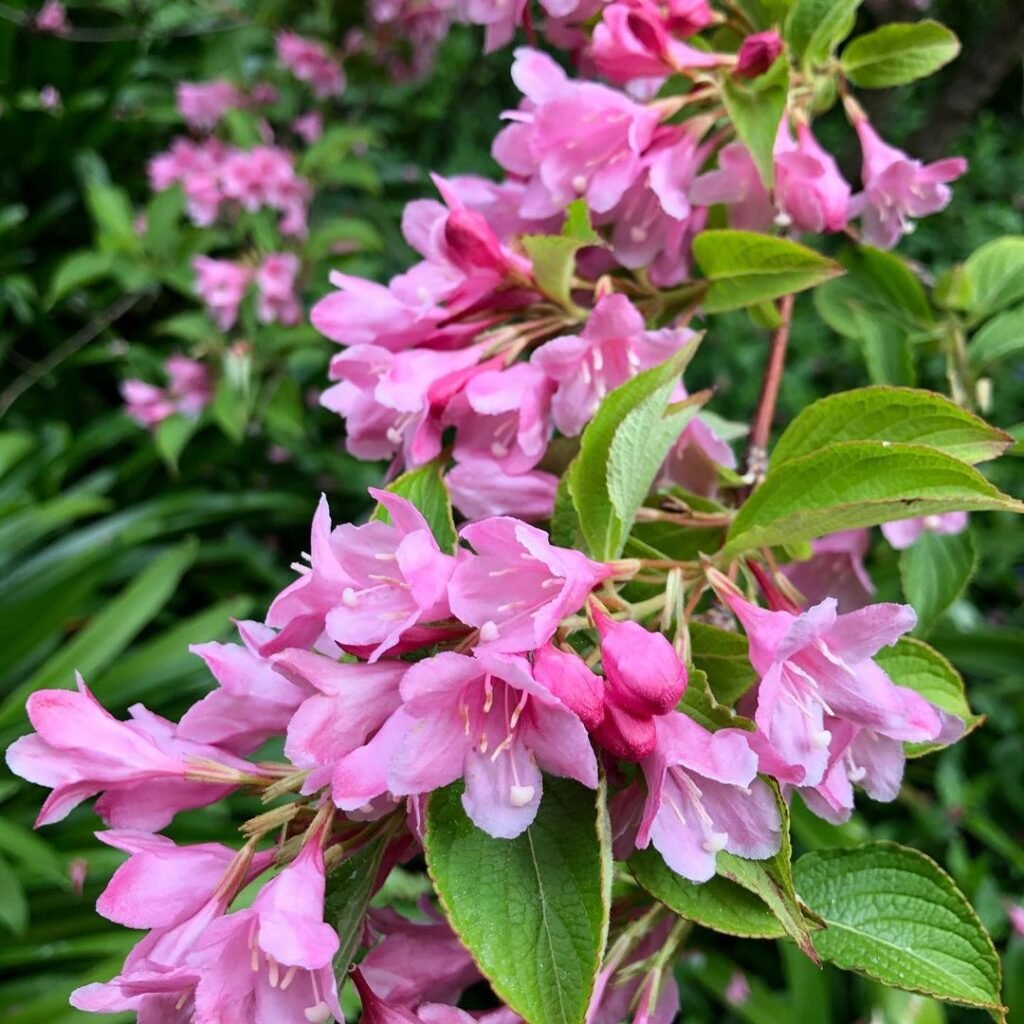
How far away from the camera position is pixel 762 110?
0.55m

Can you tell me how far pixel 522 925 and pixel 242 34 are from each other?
288 cm

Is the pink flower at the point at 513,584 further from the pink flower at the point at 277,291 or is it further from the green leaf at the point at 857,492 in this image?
the pink flower at the point at 277,291

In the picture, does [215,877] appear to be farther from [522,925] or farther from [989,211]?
[989,211]

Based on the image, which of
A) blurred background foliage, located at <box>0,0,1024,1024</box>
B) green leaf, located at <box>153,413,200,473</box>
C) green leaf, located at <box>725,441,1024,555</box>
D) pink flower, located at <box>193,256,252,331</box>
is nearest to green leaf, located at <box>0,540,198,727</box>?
blurred background foliage, located at <box>0,0,1024,1024</box>

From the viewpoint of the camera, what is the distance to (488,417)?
1.73 feet

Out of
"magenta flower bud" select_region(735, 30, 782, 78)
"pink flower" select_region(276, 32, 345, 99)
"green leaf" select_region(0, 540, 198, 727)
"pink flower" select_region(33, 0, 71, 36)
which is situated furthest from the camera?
"pink flower" select_region(33, 0, 71, 36)

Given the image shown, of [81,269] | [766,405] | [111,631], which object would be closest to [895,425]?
[766,405]

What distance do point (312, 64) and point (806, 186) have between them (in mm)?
2049

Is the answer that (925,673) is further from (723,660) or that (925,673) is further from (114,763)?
(114,763)

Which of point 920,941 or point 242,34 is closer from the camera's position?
point 920,941

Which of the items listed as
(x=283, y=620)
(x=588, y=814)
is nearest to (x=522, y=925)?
(x=588, y=814)

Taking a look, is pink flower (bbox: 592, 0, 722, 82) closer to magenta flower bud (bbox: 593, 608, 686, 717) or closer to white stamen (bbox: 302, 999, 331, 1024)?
magenta flower bud (bbox: 593, 608, 686, 717)

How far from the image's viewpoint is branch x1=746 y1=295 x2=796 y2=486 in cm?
61

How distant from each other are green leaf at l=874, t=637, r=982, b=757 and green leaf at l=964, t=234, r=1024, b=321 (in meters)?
0.36
